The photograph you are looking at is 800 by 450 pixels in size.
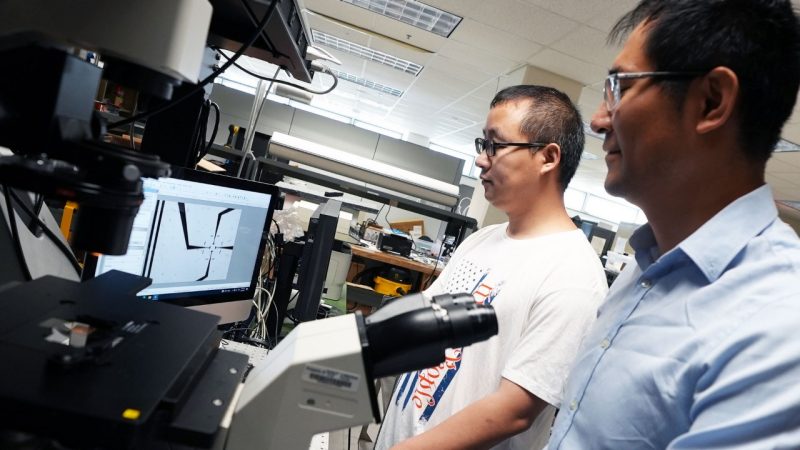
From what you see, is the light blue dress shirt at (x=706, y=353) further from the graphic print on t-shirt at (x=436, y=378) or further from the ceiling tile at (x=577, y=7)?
the ceiling tile at (x=577, y=7)

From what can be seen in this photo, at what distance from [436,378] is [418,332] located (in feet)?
2.34

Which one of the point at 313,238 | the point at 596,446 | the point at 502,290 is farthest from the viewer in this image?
the point at 313,238

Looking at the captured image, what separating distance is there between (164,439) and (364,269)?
3.27 m

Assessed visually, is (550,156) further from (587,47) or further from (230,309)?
(587,47)

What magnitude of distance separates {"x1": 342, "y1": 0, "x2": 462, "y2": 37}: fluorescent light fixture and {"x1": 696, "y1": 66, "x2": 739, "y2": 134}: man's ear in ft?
10.3

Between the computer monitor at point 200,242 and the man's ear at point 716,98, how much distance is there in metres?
1.00

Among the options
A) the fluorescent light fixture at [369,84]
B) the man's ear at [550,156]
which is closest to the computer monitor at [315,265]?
the man's ear at [550,156]

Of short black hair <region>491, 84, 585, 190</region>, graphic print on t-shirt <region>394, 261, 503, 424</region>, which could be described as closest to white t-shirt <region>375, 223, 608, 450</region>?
graphic print on t-shirt <region>394, 261, 503, 424</region>

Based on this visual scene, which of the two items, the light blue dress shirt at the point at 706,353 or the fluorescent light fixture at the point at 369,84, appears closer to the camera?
the light blue dress shirt at the point at 706,353

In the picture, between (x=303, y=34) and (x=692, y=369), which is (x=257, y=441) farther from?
(x=303, y=34)

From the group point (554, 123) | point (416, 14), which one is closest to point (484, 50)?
point (416, 14)

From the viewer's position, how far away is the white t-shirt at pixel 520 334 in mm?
932

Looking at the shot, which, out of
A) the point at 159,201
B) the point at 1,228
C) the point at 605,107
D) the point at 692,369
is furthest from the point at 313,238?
the point at 692,369

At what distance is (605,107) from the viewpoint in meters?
0.85
